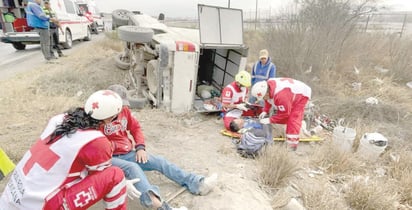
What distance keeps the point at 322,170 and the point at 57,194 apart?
2.91 metres

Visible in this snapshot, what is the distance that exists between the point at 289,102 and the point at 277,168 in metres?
1.06

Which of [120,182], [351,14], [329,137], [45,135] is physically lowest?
[329,137]

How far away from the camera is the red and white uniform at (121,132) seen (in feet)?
8.20

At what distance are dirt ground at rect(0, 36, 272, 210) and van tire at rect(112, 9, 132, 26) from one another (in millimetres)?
1361

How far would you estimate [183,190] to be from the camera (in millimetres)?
2590

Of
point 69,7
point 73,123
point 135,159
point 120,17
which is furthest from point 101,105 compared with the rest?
point 69,7

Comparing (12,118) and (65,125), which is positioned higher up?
(65,125)

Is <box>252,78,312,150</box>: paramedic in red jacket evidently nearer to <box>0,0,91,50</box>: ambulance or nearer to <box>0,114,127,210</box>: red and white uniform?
<box>0,114,127,210</box>: red and white uniform

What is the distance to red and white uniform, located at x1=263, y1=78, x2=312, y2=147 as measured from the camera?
370 cm

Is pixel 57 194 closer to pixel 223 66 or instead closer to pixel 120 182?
pixel 120 182

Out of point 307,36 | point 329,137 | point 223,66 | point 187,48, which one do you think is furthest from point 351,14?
point 187,48

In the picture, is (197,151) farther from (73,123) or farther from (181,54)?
(73,123)

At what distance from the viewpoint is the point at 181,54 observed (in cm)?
464

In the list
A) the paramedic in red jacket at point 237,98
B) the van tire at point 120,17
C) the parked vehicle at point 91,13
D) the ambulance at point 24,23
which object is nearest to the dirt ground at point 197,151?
the paramedic in red jacket at point 237,98
